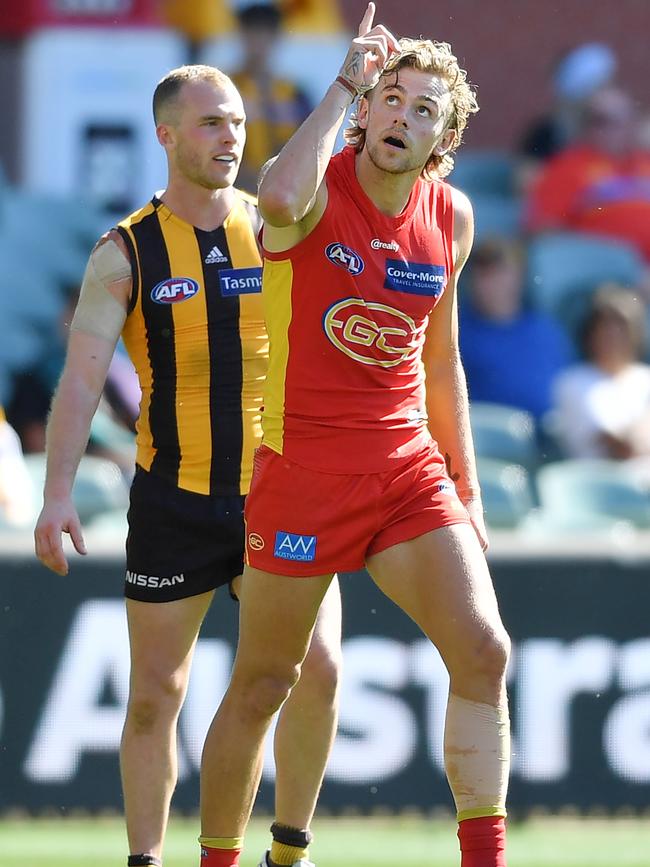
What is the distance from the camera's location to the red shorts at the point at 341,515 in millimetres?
4043

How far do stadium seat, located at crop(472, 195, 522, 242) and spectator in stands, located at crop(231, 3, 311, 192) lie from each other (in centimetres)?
125

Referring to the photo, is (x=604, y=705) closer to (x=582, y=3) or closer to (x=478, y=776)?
(x=478, y=776)

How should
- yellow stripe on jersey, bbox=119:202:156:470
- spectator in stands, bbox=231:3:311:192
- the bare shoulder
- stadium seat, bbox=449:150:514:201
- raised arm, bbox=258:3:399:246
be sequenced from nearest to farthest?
raised arm, bbox=258:3:399:246 → the bare shoulder → yellow stripe on jersey, bbox=119:202:156:470 → spectator in stands, bbox=231:3:311:192 → stadium seat, bbox=449:150:514:201

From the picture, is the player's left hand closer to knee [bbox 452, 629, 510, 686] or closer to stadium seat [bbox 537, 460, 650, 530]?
knee [bbox 452, 629, 510, 686]

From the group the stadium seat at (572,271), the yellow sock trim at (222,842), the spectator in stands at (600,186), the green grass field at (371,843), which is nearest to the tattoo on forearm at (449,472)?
the yellow sock trim at (222,842)

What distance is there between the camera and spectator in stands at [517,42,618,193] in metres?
10.3

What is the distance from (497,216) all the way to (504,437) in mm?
2450

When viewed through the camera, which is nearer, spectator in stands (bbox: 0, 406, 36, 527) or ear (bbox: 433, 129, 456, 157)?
ear (bbox: 433, 129, 456, 157)

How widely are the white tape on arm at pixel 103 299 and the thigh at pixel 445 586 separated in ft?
3.33

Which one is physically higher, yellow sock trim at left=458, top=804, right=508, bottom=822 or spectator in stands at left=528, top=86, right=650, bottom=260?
spectator in stands at left=528, top=86, right=650, bottom=260

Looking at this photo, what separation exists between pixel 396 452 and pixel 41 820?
288 cm

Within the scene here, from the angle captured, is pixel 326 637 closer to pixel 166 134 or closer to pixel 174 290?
pixel 174 290

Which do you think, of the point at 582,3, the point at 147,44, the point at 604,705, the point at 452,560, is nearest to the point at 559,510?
the point at 604,705

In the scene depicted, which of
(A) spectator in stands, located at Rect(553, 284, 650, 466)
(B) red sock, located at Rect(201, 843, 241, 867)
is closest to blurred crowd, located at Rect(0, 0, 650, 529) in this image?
(A) spectator in stands, located at Rect(553, 284, 650, 466)
